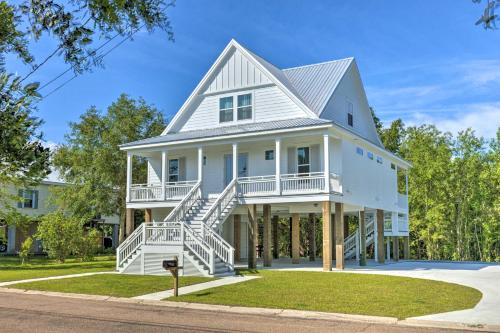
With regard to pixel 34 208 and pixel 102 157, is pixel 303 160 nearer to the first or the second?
pixel 102 157

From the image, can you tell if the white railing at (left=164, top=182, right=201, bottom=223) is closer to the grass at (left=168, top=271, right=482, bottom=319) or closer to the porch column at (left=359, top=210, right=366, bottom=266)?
the grass at (left=168, top=271, right=482, bottom=319)

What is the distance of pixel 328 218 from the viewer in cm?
2312

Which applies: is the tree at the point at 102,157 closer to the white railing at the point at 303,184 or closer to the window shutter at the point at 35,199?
the window shutter at the point at 35,199

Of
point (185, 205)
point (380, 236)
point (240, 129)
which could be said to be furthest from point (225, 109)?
point (380, 236)

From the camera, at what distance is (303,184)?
24.4 m

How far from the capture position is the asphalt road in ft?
35.2

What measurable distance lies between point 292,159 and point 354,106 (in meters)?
6.27

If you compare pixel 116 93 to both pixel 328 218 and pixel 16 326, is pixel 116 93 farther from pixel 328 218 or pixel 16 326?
pixel 16 326

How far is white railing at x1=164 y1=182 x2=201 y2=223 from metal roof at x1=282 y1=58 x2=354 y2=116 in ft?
23.5

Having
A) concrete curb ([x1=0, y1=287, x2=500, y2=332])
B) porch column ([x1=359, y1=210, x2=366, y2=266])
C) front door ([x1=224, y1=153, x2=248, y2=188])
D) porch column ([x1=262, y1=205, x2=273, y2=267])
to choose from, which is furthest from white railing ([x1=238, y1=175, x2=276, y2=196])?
concrete curb ([x1=0, y1=287, x2=500, y2=332])

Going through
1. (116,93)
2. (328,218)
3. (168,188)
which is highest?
(116,93)

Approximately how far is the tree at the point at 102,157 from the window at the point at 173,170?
11.7 m

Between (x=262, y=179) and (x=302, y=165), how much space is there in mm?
2197

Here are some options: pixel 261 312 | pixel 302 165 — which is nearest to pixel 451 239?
pixel 302 165
